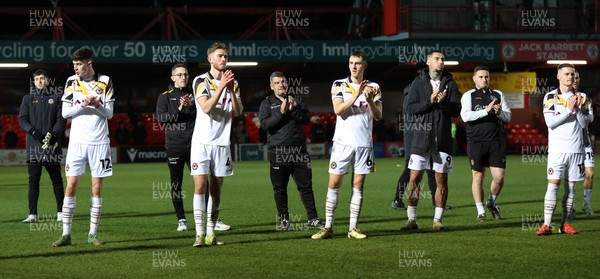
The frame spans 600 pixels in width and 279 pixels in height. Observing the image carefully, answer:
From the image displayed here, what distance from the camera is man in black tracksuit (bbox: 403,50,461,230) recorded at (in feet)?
40.1

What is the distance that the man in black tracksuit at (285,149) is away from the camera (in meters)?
13.1

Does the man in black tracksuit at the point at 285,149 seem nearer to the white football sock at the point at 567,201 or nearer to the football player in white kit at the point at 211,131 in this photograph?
the football player in white kit at the point at 211,131

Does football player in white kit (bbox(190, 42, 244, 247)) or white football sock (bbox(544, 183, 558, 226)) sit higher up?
football player in white kit (bbox(190, 42, 244, 247))

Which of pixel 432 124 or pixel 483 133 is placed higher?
pixel 432 124

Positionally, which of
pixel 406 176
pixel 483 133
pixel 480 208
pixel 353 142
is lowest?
pixel 480 208

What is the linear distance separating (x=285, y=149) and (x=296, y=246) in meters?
2.51

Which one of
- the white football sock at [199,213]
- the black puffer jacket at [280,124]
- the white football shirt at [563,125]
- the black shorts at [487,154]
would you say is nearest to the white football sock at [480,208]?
the black shorts at [487,154]

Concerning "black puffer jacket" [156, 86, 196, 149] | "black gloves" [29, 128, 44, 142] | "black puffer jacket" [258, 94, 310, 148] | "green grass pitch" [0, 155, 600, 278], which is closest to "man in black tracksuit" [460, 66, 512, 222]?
"green grass pitch" [0, 155, 600, 278]

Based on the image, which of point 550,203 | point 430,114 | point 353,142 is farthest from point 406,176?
point 353,142

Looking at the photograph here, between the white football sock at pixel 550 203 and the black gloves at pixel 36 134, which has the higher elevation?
the black gloves at pixel 36 134

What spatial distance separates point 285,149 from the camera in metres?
13.2

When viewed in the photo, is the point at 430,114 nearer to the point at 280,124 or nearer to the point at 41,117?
the point at 280,124

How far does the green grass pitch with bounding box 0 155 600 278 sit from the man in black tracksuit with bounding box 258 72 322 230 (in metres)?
0.39

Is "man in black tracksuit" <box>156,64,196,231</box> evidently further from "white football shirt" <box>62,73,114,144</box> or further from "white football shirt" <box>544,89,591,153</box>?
"white football shirt" <box>544,89,591,153</box>
